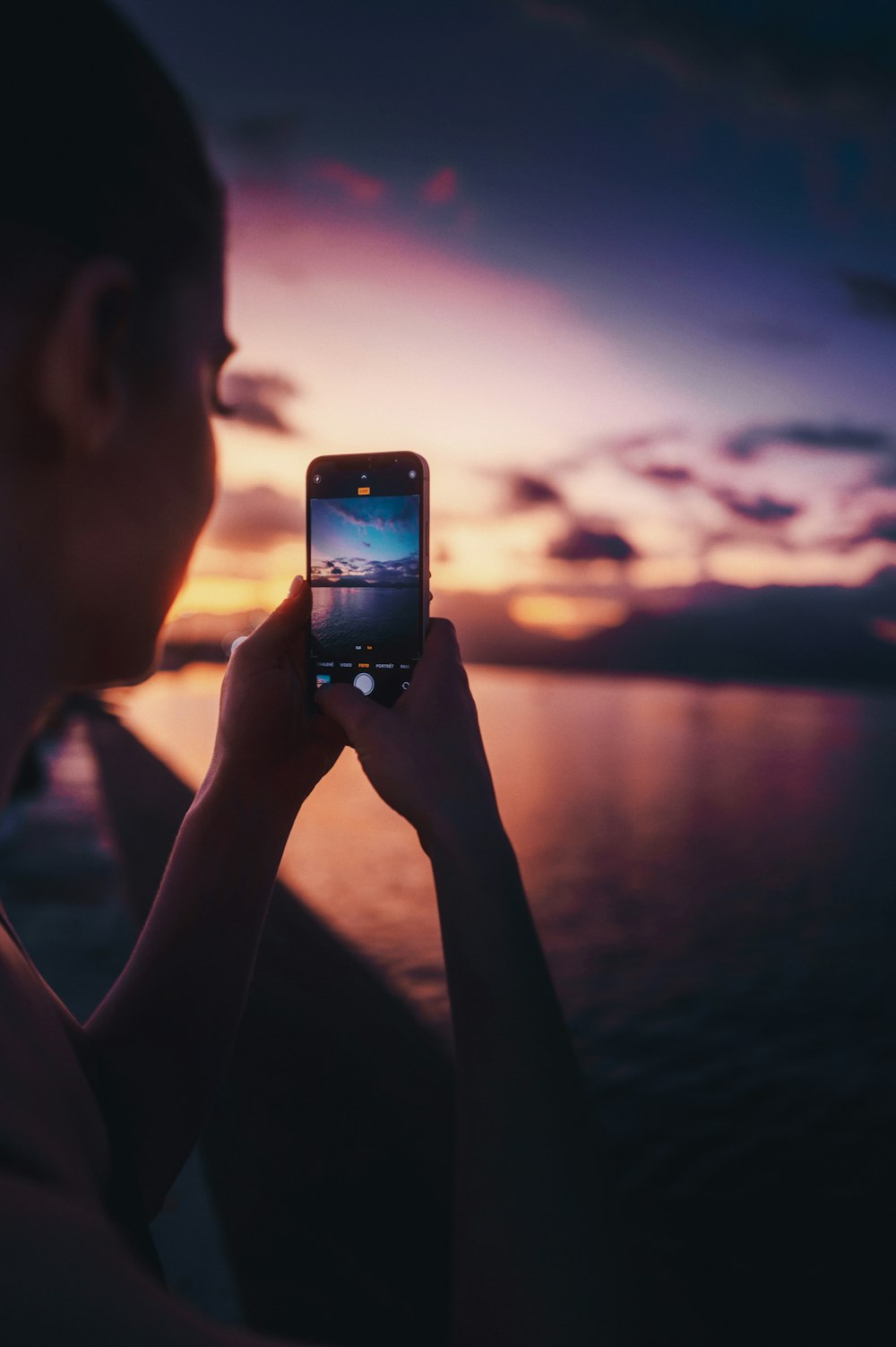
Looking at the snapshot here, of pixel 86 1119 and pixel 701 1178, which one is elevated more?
pixel 86 1119

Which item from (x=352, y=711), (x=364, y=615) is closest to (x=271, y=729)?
(x=352, y=711)

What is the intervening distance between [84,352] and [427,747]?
24.7 inches

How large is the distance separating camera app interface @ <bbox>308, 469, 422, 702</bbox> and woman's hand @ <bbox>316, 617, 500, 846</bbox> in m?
0.32

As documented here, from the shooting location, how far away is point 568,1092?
90 cm

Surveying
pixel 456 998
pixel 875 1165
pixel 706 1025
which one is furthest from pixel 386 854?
pixel 456 998

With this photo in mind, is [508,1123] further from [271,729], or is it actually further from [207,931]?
[271,729]

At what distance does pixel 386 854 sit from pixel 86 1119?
28.7m

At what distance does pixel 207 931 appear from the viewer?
1253 mm

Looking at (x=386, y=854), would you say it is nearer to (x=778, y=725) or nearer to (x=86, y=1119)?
(x=86, y=1119)

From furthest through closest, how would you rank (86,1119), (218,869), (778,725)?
1. (778,725)
2. (218,869)
3. (86,1119)

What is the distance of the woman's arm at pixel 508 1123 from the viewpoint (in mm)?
812

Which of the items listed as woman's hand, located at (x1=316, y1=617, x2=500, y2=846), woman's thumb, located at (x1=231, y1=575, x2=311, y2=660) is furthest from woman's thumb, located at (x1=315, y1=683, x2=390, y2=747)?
woman's thumb, located at (x1=231, y1=575, x2=311, y2=660)

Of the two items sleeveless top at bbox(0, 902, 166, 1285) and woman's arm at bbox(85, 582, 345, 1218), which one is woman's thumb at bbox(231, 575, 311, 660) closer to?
woman's arm at bbox(85, 582, 345, 1218)

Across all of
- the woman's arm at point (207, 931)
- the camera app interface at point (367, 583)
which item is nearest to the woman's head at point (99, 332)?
the woman's arm at point (207, 931)
